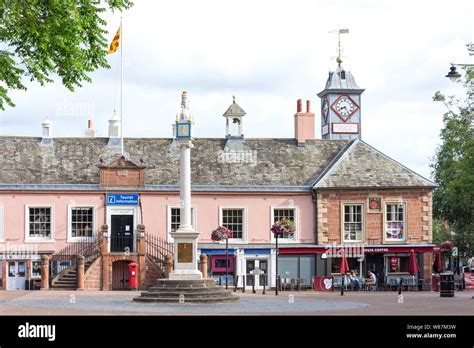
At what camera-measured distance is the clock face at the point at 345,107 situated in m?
56.4

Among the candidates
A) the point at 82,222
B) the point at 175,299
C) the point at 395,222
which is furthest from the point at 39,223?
the point at 395,222

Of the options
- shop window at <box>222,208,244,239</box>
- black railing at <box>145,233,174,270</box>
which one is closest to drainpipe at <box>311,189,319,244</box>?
shop window at <box>222,208,244,239</box>

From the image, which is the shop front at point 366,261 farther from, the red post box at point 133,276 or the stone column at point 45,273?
the stone column at point 45,273

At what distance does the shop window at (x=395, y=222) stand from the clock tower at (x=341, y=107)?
8.44 metres

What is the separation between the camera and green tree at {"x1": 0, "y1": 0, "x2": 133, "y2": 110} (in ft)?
69.2

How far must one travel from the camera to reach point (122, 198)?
4600cm

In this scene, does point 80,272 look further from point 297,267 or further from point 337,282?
point 337,282

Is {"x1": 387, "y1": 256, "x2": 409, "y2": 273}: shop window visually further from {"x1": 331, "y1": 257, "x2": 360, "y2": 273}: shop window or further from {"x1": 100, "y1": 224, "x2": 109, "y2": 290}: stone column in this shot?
{"x1": 100, "y1": 224, "x2": 109, "y2": 290}: stone column

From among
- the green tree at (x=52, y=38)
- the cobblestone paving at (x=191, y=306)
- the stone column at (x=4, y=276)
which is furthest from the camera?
the stone column at (x=4, y=276)

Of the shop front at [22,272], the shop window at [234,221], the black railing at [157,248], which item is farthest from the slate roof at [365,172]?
the shop front at [22,272]
